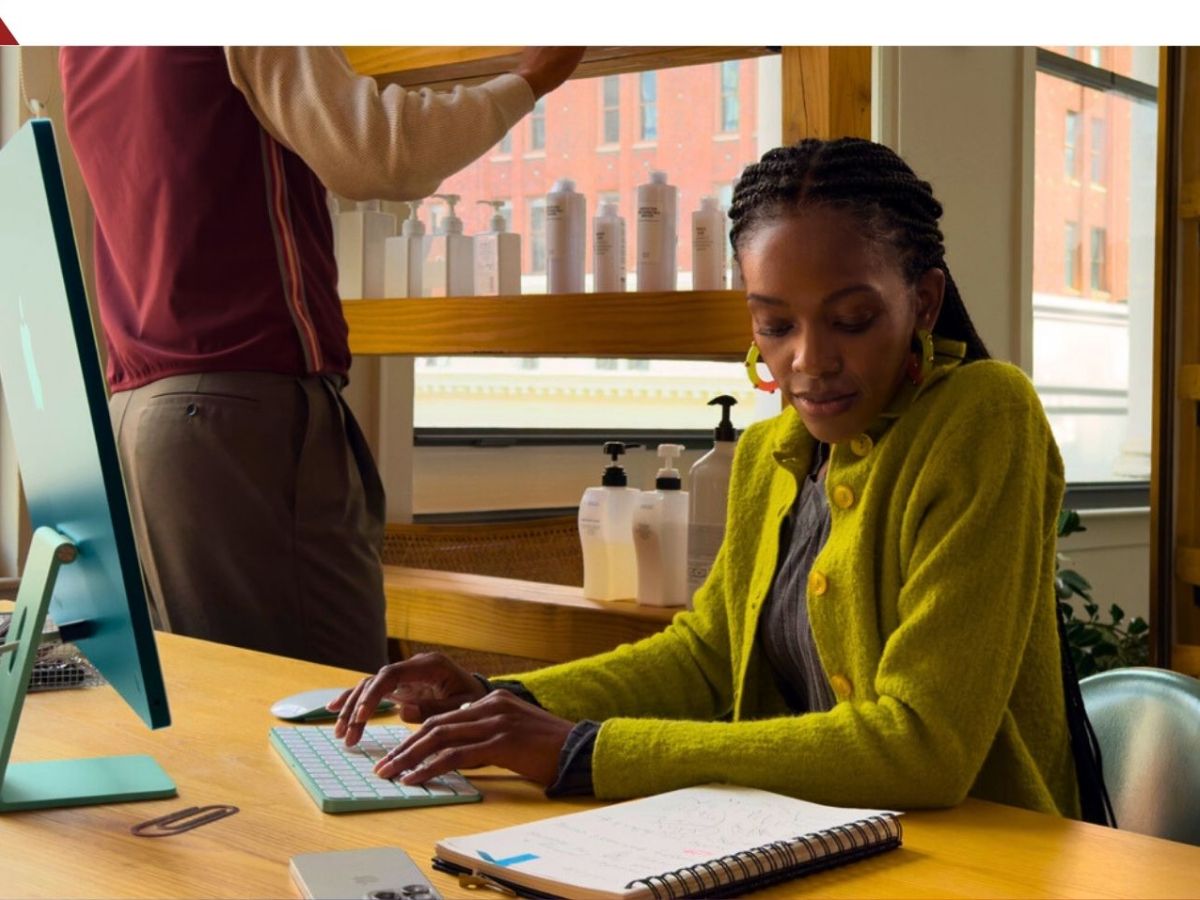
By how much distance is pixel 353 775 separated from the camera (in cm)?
113

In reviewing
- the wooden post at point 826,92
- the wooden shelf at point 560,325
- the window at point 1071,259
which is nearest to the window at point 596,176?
the wooden shelf at point 560,325

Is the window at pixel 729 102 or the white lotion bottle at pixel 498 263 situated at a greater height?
the window at pixel 729 102

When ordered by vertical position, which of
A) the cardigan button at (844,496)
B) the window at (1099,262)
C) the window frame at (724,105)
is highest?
the window frame at (724,105)

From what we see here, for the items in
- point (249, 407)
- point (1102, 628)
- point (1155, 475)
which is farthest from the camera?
point (1102, 628)

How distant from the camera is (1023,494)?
1161 mm

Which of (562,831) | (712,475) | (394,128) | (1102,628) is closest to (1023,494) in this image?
(562,831)

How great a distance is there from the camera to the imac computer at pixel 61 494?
904 mm

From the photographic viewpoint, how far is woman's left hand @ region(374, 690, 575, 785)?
3.64ft

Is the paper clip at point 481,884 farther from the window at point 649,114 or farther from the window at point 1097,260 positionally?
the window at point 1097,260

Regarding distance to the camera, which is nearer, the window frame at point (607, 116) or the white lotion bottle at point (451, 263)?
the white lotion bottle at point (451, 263)

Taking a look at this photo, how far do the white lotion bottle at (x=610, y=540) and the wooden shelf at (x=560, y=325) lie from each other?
0.20 m

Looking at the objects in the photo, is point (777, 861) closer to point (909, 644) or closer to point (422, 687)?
point (909, 644)
